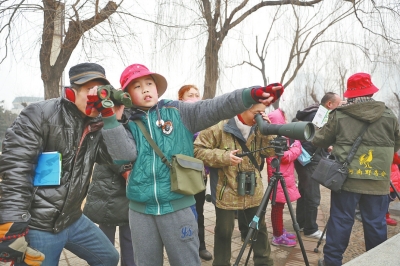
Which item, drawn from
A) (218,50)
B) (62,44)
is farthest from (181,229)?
(218,50)

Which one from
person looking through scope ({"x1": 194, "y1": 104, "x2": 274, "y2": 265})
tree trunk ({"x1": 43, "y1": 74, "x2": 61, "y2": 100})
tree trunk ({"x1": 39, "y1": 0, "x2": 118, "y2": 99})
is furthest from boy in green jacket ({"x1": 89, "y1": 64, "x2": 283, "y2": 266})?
tree trunk ({"x1": 43, "y1": 74, "x2": 61, "y2": 100})

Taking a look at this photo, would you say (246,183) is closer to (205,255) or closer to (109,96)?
(205,255)

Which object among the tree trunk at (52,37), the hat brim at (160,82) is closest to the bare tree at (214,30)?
the tree trunk at (52,37)

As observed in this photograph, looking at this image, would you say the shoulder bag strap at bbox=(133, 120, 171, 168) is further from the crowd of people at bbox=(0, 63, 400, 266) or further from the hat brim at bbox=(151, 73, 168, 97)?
the hat brim at bbox=(151, 73, 168, 97)

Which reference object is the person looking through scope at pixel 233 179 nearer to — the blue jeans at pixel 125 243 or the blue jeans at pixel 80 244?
the blue jeans at pixel 125 243

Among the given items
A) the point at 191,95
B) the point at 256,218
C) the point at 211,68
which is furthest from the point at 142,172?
the point at 211,68

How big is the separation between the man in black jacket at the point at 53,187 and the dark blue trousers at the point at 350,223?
195 centimetres

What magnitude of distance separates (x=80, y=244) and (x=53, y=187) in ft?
1.51

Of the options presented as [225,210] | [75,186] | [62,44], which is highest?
[62,44]

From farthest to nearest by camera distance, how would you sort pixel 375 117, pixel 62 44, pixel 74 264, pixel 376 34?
pixel 376 34
pixel 62 44
pixel 74 264
pixel 375 117

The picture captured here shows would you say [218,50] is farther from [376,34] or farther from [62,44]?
[376,34]

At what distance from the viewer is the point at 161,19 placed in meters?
5.66

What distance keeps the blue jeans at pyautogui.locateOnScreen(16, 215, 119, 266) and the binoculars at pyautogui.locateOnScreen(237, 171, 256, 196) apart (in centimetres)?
115

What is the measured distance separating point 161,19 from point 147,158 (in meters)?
4.25
